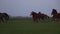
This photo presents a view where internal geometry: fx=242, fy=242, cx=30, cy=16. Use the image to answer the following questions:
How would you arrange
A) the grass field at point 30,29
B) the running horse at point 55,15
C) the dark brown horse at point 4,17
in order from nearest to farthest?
1. the grass field at point 30,29
2. the running horse at point 55,15
3. the dark brown horse at point 4,17

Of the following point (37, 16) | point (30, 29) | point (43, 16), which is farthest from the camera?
point (43, 16)

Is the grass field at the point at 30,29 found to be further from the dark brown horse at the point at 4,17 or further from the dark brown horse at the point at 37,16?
the dark brown horse at the point at 37,16

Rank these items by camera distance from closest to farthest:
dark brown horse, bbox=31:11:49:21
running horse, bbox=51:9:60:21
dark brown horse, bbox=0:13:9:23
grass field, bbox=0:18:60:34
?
grass field, bbox=0:18:60:34 < running horse, bbox=51:9:60:21 < dark brown horse, bbox=0:13:9:23 < dark brown horse, bbox=31:11:49:21

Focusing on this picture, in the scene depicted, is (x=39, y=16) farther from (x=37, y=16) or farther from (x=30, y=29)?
(x=30, y=29)

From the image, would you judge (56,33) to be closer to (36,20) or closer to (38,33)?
(38,33)

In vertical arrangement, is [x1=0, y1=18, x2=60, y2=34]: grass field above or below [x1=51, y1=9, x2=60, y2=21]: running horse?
below

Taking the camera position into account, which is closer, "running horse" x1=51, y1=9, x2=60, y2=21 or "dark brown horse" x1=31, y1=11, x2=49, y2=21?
"running horse" x1=51, y1=9, x2=60, y2=21

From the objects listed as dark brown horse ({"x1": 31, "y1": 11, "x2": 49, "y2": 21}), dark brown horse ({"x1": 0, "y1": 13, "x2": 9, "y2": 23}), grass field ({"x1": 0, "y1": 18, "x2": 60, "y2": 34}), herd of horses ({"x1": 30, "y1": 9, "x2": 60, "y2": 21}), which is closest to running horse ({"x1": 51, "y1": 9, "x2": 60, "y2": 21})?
herd of horses ({"x1": 30, "y1": 9, "x2": 60, "y2": 21})

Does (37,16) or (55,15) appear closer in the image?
(55,15)

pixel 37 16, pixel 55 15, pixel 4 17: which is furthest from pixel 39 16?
pixel 4 17

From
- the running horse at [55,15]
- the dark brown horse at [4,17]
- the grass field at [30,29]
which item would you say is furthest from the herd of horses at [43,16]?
the grass field at [30,29]

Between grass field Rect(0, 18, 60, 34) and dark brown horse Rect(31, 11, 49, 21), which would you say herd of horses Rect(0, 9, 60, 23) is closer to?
dark brown horse Rect(31, 11, 49, 21)

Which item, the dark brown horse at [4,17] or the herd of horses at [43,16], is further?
the dark brown horse at [4,17]

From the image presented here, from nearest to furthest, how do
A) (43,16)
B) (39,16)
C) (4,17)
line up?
(4,17) → (39,16) → (43,16)
